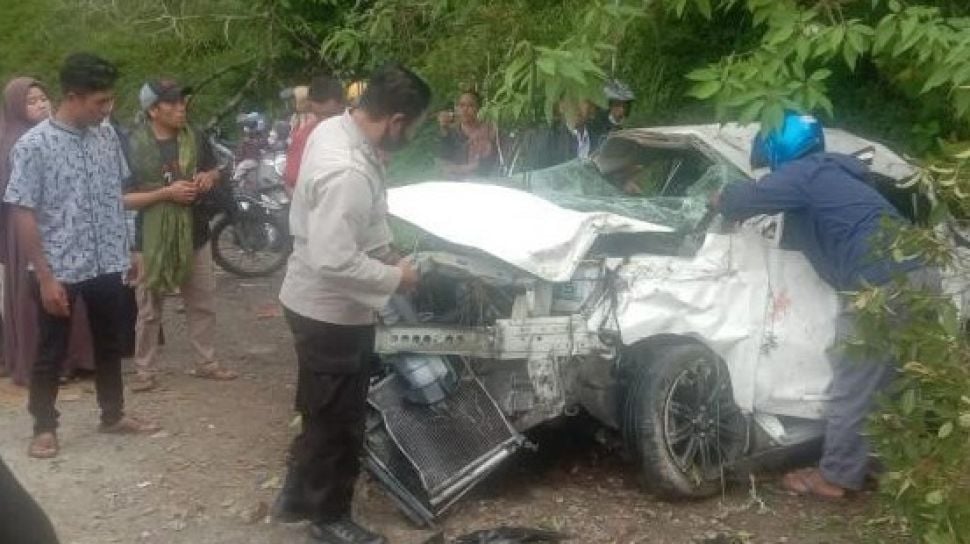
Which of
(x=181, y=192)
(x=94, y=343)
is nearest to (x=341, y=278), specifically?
(x=94, y=343)

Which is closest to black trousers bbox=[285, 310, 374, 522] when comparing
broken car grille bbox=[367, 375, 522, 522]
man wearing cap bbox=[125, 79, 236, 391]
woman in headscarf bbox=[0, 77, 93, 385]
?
broken car grille bbox=[367, 375, 522, 522]

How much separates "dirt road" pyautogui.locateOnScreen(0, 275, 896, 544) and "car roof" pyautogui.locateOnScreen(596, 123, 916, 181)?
1564 millimetres

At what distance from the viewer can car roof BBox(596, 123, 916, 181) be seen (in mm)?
6508

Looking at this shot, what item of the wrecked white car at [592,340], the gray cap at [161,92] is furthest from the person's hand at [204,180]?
the wrecked white car at [592,340]

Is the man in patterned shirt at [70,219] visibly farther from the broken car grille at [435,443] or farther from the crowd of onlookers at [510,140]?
the crowd of onlookers at [510,140]

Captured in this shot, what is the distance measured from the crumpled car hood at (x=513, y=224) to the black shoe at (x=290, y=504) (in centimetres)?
121

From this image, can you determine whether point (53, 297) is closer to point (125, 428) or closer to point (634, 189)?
point (125, 428)

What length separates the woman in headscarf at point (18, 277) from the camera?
7.61 metres

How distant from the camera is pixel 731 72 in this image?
18.7ft

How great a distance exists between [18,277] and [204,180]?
4.17 ft

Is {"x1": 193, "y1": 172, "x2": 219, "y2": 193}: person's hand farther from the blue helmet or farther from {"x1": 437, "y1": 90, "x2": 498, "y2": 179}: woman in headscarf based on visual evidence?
{"x1": 437, "y1": 90, "x2": 498, "y2": 179}: woman in headscarf

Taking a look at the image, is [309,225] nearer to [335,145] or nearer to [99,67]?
[335,145]

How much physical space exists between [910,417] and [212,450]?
3.60m

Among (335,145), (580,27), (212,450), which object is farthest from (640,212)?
(212,450)
